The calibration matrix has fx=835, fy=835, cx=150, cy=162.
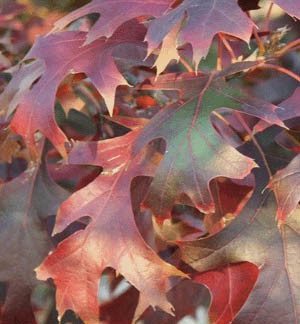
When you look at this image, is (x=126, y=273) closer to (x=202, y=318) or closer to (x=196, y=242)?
(x=196, y=242)

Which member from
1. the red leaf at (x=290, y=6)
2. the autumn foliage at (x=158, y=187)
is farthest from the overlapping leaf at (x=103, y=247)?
the red leaf at (x=290, y=6)

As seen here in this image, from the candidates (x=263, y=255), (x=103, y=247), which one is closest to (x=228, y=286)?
(x=263, y=255)

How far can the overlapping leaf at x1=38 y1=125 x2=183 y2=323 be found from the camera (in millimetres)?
1105

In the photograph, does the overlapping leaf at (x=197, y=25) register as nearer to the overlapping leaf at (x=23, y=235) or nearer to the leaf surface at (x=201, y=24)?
the leaf surface at (x=201, y=24)

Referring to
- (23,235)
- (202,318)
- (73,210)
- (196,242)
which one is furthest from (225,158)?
(202,318)

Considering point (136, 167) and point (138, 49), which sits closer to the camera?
point (136, 167)

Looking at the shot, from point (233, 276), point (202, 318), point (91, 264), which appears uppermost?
point (91, 264)

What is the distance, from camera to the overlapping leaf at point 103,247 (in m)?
1.11

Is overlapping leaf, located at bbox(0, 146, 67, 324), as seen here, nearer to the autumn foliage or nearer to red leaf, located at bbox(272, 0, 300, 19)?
the autumn foliage

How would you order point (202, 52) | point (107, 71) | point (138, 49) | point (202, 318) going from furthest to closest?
1. point (202, 318)
2. point (138, 49)
3. point (107, 71)
4. point (202, 52)

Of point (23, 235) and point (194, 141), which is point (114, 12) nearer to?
point (194, 141)

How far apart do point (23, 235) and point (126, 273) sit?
24 centimetres

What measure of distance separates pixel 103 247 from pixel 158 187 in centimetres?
12

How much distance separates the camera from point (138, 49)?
4.18 ft
